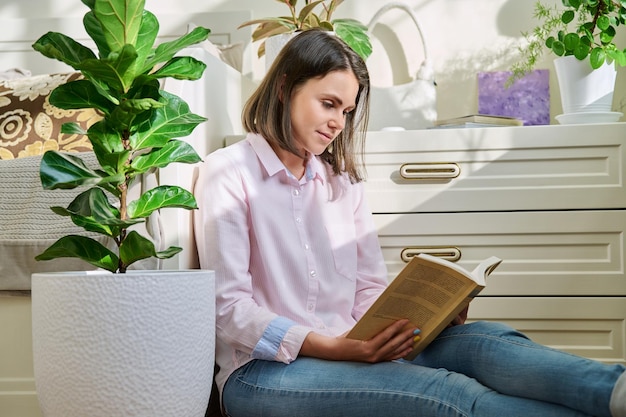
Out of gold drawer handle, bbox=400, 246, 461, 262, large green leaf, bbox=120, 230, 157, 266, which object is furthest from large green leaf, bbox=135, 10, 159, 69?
gold drawer handle, bbox=400, 246, 461, 262

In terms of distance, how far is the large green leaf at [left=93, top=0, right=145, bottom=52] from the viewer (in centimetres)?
120

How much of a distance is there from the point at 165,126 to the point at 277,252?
368 millimetres

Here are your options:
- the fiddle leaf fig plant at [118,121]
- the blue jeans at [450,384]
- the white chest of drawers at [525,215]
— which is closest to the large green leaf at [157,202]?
the fiddle leaf fig plant at [118,121]

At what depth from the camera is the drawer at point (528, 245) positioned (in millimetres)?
1928

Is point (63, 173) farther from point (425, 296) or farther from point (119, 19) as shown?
point (425, 296)

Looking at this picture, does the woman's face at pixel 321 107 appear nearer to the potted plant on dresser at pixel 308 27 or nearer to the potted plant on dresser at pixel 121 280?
the potted plant on dresser at pixel 121 280

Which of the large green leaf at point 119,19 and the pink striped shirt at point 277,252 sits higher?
the large green leaf at point 119,19

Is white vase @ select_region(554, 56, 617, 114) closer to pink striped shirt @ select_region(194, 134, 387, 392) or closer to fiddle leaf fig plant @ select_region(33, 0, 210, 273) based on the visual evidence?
pink striped shirt @ select_region(194, 134, 387, 392)

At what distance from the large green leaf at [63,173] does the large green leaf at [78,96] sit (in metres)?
0.09

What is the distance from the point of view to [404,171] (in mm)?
1972

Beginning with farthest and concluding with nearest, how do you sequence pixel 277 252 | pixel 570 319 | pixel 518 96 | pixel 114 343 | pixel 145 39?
1. pixel 518 96
2. pixel 570 319
3. pixel 277 252
4. pixel 145 39
5. pixel 114 343

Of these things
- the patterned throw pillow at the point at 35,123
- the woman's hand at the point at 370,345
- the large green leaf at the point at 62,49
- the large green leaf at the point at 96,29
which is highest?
the large green leaf at the point at 96,29

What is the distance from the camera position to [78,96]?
1250 millimetres

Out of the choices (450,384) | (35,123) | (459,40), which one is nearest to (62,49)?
(35,123)
